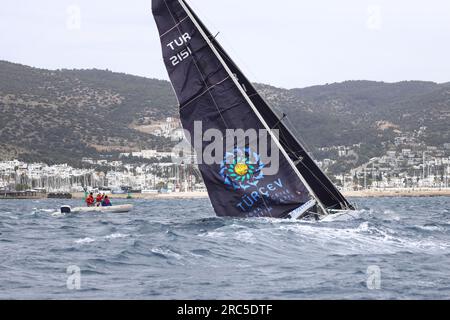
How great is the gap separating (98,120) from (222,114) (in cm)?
15024

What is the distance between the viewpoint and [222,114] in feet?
83.8

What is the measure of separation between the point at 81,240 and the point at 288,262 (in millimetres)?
7253

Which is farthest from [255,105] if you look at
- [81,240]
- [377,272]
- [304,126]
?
[304,126]

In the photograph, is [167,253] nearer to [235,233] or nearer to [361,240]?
[235,233]

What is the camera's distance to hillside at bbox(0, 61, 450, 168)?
15725 centimetres

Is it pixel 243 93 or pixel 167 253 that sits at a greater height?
pixel 243 93

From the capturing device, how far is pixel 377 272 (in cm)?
1588

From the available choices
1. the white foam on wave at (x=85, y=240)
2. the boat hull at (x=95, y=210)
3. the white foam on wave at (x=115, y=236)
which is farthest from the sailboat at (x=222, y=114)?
the boat hull at (x=95, y=210)

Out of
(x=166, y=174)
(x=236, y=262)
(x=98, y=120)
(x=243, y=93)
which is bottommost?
(x=236, y=262)

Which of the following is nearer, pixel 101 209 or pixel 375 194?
pixel 101 209

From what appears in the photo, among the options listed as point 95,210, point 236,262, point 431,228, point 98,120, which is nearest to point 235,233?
point 236,262
